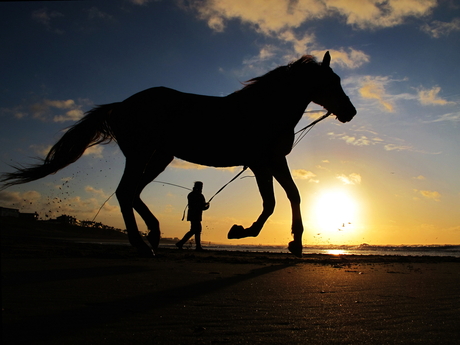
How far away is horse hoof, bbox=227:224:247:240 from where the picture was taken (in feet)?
14.1

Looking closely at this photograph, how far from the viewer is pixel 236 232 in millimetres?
4328

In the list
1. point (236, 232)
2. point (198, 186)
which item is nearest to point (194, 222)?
point (198, 186)

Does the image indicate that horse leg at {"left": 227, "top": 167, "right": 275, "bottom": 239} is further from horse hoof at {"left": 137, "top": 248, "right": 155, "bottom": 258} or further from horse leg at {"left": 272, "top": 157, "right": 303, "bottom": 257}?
horse hoof at {"left": 137, "top": 248, "right": 155, "bottom": 258}

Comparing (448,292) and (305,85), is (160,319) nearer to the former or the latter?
(448,292)

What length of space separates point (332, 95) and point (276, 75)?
0.92 metres

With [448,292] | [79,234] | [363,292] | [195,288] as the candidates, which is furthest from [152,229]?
[79,234]

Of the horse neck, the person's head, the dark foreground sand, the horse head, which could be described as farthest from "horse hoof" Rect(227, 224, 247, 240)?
the person's head

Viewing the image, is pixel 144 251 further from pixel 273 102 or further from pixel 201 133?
pixel 273 102

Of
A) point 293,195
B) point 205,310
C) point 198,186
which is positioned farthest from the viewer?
point 198,186

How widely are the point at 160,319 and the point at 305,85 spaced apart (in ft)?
13.1

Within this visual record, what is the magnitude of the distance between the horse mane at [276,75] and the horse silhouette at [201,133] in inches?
0.5

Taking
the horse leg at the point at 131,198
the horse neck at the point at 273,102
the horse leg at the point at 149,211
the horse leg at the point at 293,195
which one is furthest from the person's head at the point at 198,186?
the horse leg at the point at 131,198

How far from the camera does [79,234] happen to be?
22078 mm

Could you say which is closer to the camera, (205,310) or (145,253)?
(205,310)
